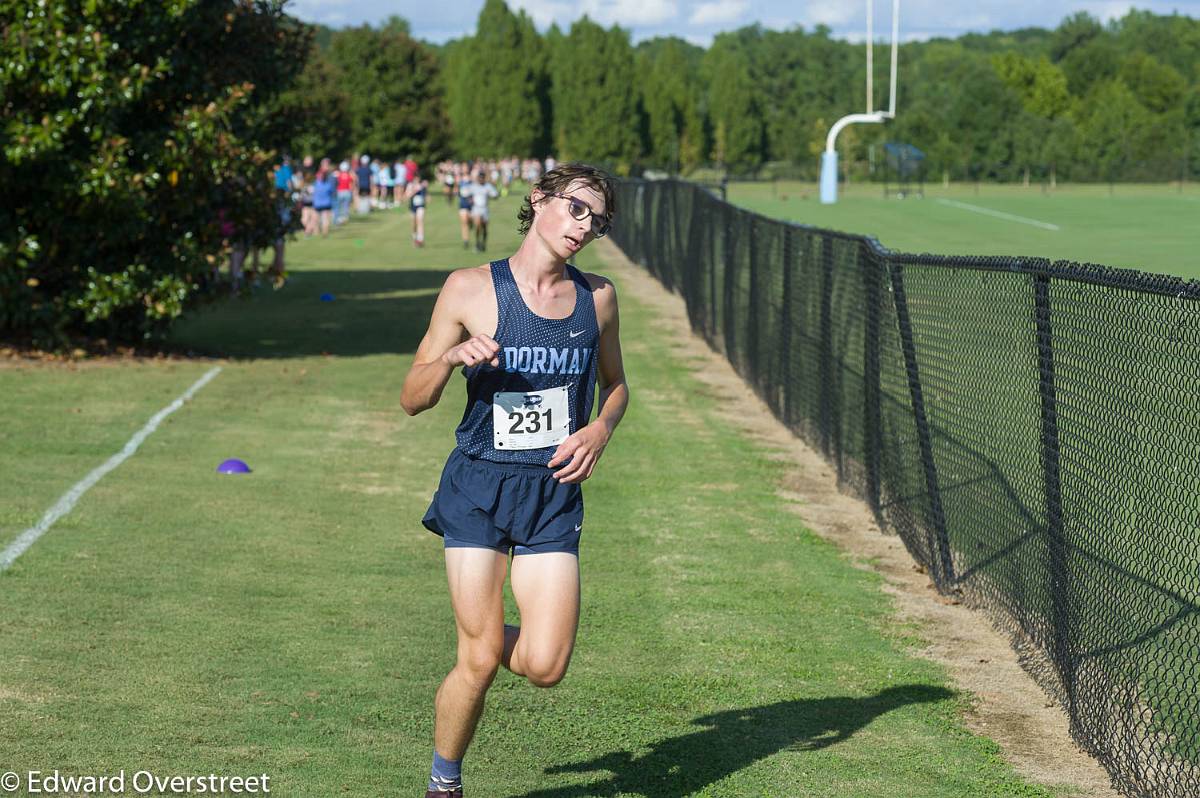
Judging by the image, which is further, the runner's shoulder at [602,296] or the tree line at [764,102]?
the tree line at [764,102]

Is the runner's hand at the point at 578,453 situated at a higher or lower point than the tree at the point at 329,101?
lower

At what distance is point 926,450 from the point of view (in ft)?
29.9

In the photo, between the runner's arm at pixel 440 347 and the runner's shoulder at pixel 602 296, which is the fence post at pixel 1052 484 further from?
the runner's arm at pixel 440 347

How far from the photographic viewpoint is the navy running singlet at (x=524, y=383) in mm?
5098

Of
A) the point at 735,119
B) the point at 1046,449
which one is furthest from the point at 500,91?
the point at 1046,449

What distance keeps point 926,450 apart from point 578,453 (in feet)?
14.5

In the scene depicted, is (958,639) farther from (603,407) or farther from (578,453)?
(578,453)

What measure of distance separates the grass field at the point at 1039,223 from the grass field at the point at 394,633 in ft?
48.5

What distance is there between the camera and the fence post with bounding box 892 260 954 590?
29.2 ft

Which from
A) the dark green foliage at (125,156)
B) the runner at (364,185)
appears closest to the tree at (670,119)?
the runner at (364,185)

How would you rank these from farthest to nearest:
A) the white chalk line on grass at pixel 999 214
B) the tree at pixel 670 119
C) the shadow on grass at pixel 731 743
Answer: the tree at pixel 670 119, the white chalk line on grass at pixel 999 214, the shadow on grass at pixel 731 743

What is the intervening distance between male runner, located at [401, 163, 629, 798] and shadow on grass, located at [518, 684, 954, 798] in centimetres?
86

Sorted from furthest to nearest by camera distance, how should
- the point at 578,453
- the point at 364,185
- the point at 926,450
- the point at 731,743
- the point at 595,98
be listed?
the point at 595,98 → the point at 364,185 → the point at 926,450 → the point at 731,743 → the point at 578,453

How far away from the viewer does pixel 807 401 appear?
13.8m
